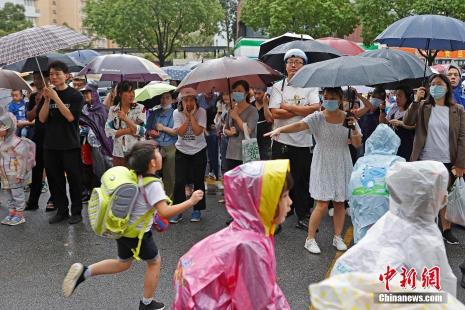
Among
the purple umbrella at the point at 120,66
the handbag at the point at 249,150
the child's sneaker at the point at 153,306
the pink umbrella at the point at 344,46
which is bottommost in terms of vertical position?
the child's sneaker at the point at 153,306

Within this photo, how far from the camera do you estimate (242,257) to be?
2273 mm

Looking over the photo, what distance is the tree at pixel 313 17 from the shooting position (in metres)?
22.8

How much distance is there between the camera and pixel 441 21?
553cm

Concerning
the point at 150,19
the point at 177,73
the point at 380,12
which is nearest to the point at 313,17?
the point at 380,12

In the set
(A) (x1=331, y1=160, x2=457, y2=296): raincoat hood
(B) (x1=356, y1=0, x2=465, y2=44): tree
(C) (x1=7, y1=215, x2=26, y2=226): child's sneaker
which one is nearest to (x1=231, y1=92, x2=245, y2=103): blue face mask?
(C) (x1=7, y1=215, x2=26, y2=226): child's sneaker

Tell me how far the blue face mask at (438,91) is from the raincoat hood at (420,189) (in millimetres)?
2598

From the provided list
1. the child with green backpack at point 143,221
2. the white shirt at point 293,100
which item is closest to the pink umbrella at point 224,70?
the white shirt at point 293,100

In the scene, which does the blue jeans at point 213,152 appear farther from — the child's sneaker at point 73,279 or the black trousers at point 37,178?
the child's sneaker at point 73,279

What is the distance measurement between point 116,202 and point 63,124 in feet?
9.27

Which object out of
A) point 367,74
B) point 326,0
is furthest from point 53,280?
point 326,0

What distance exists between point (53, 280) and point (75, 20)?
84.7 metres

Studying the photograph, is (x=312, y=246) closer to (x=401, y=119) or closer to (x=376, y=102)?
(x=401, y=119)

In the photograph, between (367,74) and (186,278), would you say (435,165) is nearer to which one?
(186,278)

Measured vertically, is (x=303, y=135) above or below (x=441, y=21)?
below
